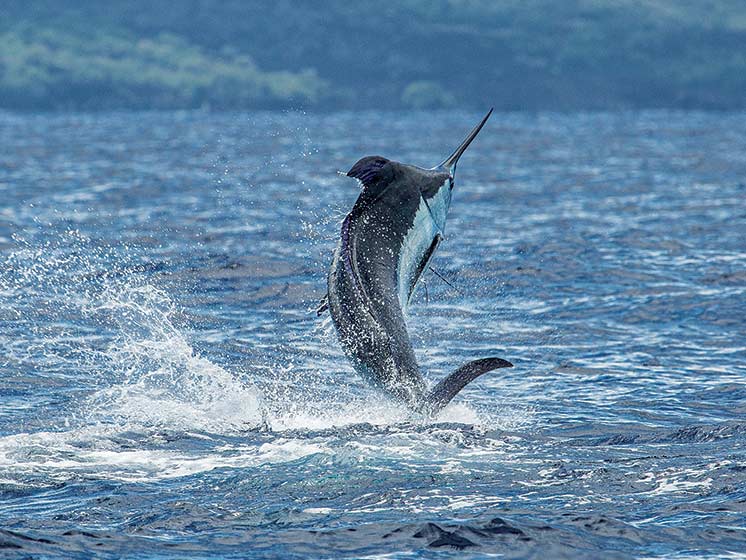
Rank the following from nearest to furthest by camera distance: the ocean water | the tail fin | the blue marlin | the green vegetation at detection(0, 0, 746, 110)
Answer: the ocean water
the tail fin
the blue marlin
the green vegetation at detection(0, 0, 746, 110)

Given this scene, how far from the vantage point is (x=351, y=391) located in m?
16.1

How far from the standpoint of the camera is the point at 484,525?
10602mm

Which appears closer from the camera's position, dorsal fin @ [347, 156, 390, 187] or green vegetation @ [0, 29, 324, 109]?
dorsal fin @ [347, 156, 390, 187]

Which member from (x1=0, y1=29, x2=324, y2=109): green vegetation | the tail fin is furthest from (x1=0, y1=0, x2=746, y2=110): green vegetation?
the tail fin

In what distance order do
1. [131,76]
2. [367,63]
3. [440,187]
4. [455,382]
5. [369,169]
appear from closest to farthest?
[455,382], [369,169], [440,187], [131,76], [367,63]

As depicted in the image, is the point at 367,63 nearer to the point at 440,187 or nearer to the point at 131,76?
the point at 131,76

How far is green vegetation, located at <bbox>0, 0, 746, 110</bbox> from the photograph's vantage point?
534 ft

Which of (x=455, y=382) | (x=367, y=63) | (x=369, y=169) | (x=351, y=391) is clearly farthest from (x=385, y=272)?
(x=367, y=63)

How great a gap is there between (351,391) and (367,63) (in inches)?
6702

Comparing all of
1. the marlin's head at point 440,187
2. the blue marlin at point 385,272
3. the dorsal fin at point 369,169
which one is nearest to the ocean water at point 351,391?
the blue marlin at point 385,272

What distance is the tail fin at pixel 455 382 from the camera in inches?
463

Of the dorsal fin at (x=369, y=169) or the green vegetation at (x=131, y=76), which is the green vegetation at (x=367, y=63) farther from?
the dorsal fin at (x=369, y=169)

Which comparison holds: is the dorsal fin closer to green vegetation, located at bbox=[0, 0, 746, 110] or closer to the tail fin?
the tail fin

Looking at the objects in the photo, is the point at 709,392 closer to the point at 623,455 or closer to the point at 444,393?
the point at 623,455
